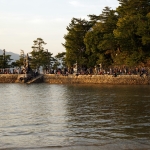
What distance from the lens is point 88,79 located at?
5672 cm

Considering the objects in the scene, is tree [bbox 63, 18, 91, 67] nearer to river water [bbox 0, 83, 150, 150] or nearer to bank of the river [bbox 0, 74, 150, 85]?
bank of the river [bbox 0, 74, 150, 85]

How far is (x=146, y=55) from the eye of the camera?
55344mm

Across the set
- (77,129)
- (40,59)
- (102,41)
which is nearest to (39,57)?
(40,59)

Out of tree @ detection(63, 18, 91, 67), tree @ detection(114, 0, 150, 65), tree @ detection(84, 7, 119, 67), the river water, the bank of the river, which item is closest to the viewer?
the river water

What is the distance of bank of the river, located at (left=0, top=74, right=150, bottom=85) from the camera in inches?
2028

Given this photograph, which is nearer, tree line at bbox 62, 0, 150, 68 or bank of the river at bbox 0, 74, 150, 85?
bank of the river at bbox 0, 74, 150, 85

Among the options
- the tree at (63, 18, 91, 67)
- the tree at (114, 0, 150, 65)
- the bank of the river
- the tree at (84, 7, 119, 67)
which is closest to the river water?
the bank of the river

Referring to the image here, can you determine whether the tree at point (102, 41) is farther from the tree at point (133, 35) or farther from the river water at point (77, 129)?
the river water at point (77, 129)

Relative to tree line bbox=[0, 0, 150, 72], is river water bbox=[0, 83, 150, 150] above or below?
below

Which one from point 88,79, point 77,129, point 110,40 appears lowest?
point 77,129

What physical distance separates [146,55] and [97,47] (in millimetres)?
10895

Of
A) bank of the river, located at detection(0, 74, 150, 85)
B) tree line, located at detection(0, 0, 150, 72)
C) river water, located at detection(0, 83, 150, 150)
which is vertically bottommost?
river water, located at detection(0, 83, 150, 150)

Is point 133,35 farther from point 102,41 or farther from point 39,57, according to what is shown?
point 39,57

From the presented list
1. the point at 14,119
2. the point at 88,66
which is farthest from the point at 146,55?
the point at 14,119
